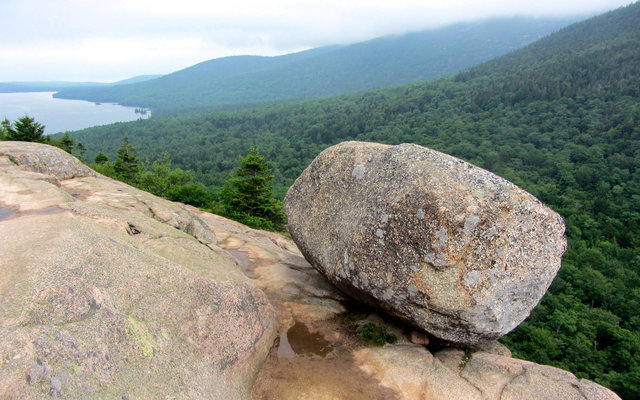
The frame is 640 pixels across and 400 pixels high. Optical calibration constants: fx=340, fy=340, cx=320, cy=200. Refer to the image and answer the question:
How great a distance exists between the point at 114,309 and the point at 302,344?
13.8ft

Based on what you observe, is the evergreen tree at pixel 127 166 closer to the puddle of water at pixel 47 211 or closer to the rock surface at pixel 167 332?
the rock surface at pixel 167 332

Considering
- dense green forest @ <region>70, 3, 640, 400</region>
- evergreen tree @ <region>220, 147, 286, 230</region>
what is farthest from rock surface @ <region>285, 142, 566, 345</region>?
dense green forest @ <region>70, 3, 640, 400</region>

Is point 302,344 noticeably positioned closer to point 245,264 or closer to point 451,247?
point 451,247

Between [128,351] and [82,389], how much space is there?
0.90 metres

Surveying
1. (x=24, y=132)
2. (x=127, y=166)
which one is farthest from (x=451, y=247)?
(x=127, y=166)

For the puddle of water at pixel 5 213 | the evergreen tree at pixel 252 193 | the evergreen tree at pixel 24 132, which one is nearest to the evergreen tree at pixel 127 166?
the evergreen tree at pixel 24 132

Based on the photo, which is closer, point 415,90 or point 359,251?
point 359,251

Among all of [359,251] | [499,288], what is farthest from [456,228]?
[359,251]

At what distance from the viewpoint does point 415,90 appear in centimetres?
16138

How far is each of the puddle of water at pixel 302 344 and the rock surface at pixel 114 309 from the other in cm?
39

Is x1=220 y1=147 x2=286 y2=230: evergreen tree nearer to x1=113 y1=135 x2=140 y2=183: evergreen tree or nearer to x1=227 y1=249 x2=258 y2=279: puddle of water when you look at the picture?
x1=227 y1=249 x2=258 y2=279: puddle of water

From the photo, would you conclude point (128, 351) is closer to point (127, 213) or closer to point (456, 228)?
point (127, 213)

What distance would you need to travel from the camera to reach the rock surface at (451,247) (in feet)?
23.1

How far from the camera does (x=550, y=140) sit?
86.0 metres
